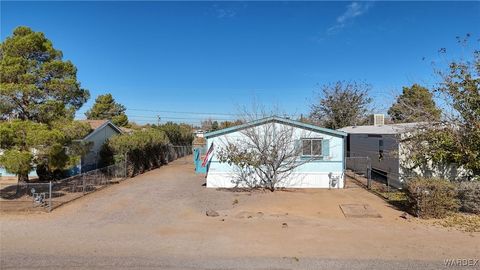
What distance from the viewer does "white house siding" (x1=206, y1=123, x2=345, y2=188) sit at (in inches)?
701

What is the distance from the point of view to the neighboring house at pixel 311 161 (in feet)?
58.3

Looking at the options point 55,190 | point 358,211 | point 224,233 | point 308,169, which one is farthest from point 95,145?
point 358,211

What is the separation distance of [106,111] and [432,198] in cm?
4456

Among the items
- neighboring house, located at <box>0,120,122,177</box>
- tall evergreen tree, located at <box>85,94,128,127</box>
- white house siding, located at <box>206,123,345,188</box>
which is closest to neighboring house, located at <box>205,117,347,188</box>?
white house siding, located at <box>206,123,345,188</box>

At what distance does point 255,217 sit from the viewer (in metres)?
11.6

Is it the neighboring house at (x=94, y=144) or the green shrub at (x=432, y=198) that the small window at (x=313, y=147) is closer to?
the green shrub at (x=432, y=198)

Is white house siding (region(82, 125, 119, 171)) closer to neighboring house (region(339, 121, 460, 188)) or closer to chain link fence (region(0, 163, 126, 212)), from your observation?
chain link fence (region(0, 163, 126, 212))

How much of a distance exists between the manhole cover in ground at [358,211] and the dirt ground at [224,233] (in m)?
0.26

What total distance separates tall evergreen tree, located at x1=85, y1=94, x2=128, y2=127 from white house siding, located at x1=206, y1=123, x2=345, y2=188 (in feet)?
108

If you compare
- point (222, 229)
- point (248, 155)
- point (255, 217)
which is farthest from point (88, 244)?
point (248, 155)

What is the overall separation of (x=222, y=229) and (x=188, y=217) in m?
1.99

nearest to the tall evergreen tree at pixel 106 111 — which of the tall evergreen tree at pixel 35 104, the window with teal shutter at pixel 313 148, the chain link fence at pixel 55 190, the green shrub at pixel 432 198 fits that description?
the chain link fence at pixel 55 190

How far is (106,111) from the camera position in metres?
48.8

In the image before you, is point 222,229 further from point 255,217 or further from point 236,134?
point 236,134
